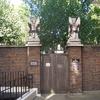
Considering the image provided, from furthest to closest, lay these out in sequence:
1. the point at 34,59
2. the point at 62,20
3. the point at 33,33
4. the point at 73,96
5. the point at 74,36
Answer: the point at 62,20, the point at 74,36, the point at 33,33, the point at 34,59, the point at 73,96

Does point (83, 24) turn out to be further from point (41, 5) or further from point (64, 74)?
point (64, 74)

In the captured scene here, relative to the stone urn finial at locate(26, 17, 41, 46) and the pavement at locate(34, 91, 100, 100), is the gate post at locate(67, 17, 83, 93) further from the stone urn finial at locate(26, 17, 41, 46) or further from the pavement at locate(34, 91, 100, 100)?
the stone urn finial at locate(26, 17, 41, 46)

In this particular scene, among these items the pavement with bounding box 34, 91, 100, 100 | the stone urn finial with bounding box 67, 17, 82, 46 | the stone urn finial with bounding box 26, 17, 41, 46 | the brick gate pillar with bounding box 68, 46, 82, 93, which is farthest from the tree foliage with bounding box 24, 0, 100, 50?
the pavement with bounding box 34, 91, 100, 100

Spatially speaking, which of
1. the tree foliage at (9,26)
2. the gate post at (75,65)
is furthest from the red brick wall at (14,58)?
the tree foliage at (9,26)

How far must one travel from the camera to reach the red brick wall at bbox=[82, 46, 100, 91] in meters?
15.4

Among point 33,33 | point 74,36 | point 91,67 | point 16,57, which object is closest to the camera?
point 33,33

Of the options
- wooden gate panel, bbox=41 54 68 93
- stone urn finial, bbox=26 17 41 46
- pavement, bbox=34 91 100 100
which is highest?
stone urn finial, bbox=26 17 41 46

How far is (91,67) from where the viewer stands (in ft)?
50.5

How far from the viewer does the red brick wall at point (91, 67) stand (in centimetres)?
1538

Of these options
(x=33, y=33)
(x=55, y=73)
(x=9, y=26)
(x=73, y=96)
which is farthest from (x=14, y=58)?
(x=9, y=26)

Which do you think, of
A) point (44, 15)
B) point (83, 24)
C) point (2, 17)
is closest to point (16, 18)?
point (2, 17)

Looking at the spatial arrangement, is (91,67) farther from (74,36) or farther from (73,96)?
(73,96)

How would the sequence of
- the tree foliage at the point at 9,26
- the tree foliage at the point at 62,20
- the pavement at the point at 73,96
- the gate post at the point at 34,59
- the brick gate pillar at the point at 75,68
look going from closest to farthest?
the pavement at the point at 73,96 < the gate post at the point at 34,59 < the brick gate pillar at the point at 75,68 < the tree foliage at the point at 62,20 < the tree foliage at the point at 9,26

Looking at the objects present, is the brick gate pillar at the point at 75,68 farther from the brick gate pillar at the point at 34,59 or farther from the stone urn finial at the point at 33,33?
the stone urn finial at the point at 33,33
